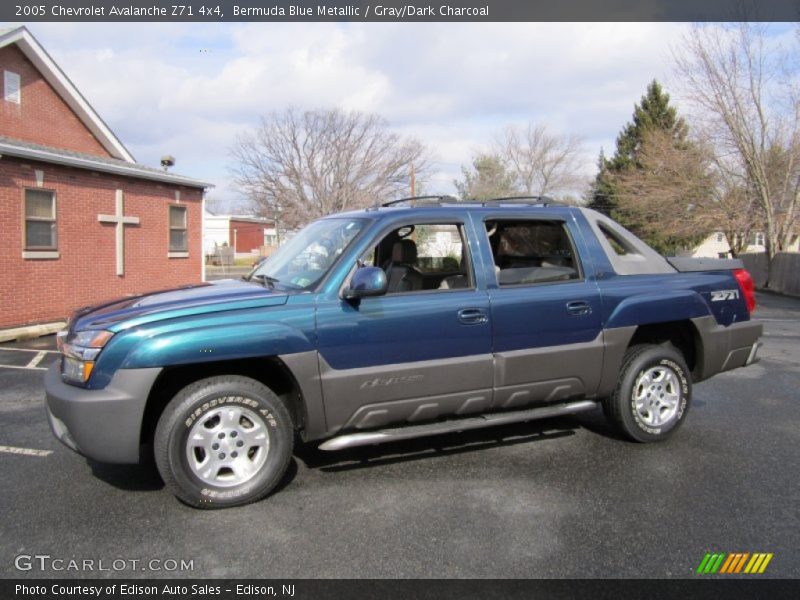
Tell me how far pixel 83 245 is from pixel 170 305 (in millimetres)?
10580

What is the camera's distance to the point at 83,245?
12570 mm

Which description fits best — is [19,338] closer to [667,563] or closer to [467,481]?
[467,481]

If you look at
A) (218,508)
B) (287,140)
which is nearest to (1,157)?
(218,508)

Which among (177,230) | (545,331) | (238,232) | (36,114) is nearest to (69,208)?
(177,230)

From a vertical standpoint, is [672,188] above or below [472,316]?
above

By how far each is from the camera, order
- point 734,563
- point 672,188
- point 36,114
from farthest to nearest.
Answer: point 672,188 < point 36,114 < point 734,563

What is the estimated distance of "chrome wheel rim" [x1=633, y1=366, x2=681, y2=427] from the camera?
15.1 feet

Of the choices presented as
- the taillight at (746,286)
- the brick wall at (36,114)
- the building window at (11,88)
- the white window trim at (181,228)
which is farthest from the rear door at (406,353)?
the building window at (11,88)

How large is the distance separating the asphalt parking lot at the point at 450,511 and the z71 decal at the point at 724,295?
1.15m

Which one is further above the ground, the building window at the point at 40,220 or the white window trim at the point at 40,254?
the building window at the point at 40,220

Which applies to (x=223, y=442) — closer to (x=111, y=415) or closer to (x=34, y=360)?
(x=111, y=415)

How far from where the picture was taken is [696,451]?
452 centimetres

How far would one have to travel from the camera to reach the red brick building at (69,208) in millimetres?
11039

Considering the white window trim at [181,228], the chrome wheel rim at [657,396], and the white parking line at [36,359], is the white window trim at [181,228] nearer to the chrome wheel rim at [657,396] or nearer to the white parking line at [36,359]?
the white parking line at [36,359]
